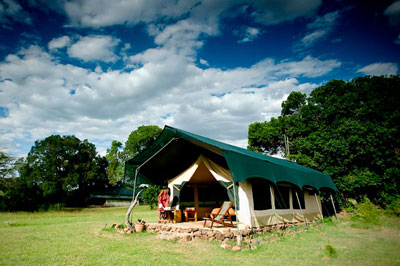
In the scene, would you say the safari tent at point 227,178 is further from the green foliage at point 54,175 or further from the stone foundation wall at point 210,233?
the green foliage at point 54,175

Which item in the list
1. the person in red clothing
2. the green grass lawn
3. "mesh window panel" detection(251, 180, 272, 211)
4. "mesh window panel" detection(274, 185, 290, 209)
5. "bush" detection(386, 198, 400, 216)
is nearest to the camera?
the green grass lawn

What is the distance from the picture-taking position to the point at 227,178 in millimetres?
7852

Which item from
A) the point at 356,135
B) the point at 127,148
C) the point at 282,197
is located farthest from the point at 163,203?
Result: the point at 127,148

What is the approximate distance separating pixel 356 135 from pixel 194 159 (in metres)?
9.48

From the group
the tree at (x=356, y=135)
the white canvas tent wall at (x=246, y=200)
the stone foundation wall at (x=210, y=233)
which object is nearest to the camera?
the stone foundation wall at (x=210, y=233)

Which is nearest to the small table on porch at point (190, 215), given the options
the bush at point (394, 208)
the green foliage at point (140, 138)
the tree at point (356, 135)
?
the tree at point (356, 135)

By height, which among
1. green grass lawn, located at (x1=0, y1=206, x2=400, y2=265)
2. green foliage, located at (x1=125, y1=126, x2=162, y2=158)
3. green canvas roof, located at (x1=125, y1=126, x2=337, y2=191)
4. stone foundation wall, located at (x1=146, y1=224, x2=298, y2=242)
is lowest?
green grass lawn, located at (x1=0, y1=206, x2=400, y2=265)

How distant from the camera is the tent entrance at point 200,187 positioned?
28.4 feet

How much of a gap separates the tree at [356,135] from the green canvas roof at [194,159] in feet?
11.6

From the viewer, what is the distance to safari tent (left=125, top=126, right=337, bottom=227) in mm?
7039

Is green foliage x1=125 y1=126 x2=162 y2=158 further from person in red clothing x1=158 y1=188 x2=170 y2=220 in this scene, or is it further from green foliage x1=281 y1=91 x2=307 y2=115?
person in red clothing x1=158 y1=188 x2=170 y2=220

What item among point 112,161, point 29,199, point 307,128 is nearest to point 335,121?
point 307,128

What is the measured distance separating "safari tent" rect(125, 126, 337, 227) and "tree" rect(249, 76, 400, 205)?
11.5 feet

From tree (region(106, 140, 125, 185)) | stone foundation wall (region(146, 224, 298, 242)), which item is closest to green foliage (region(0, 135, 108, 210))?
tree (region(106, 140, 125, 185))
